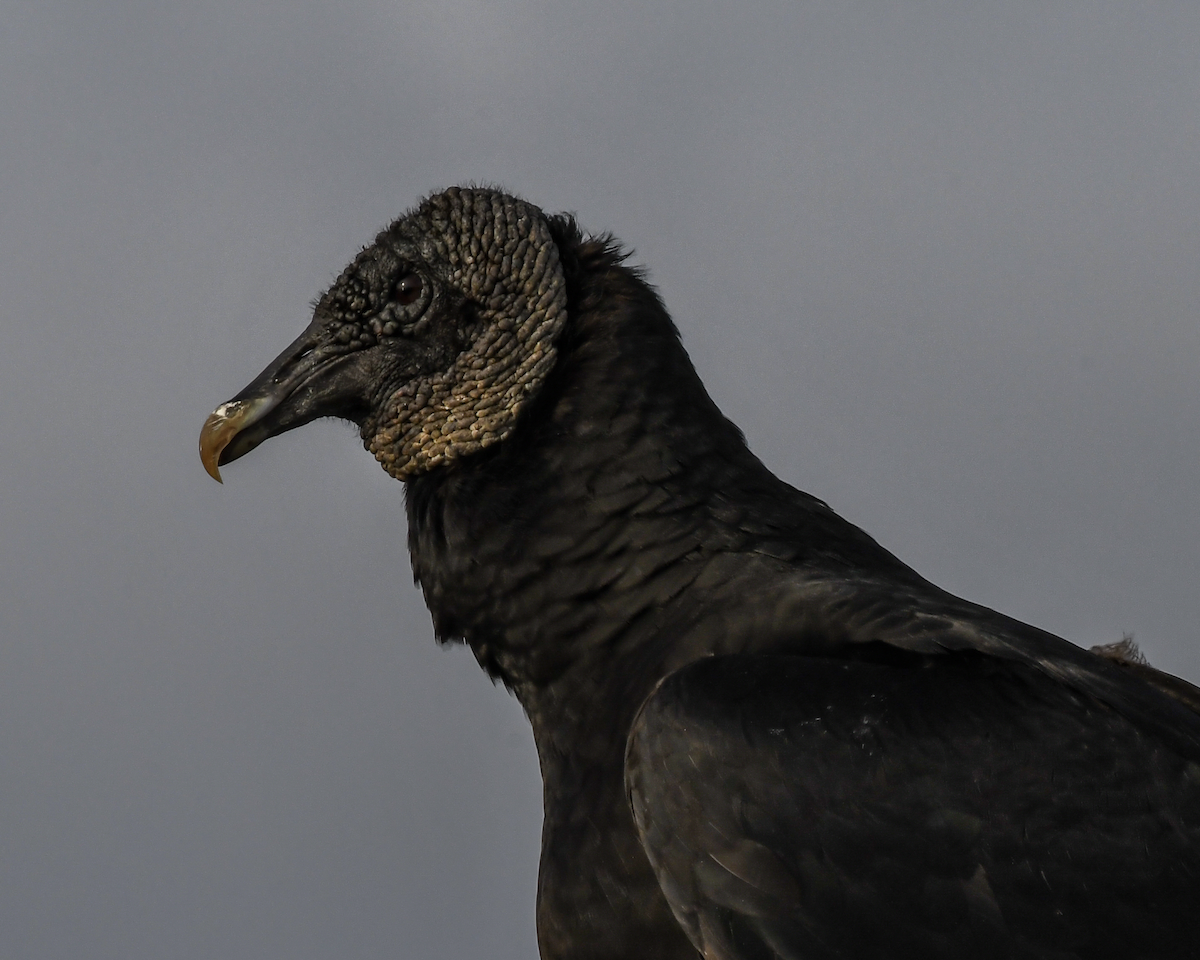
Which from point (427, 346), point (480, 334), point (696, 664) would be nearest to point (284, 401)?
point (427, 346)

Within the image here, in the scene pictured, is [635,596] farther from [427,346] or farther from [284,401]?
[284,401]

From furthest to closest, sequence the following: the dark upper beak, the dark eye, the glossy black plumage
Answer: the dark eye, the dark upper beak, the glossy black plumage

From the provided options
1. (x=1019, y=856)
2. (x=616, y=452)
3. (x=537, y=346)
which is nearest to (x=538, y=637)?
(x=616, y=452)

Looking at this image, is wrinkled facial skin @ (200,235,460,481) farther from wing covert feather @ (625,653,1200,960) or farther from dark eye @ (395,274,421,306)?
wing covert feather @ (625,653,1200,960)

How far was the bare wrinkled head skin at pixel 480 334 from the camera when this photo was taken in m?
2.99

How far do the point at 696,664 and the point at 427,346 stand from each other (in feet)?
3.38

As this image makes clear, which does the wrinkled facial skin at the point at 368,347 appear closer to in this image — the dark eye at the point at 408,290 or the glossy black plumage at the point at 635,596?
the dark eye at the point at 408,290

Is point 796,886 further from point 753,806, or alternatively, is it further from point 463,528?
point 463,528

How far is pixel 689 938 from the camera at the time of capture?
2336mm

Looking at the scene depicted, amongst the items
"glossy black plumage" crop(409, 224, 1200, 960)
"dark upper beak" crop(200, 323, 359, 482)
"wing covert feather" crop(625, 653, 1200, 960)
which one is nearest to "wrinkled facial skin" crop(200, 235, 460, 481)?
"dark upper beak" crop(200, 323, 359, 482)

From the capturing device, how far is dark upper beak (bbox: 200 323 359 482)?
2.96 metres

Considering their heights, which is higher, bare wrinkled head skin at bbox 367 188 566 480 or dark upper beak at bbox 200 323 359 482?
bare wrinkled head skin at bbox 367 188 566 480

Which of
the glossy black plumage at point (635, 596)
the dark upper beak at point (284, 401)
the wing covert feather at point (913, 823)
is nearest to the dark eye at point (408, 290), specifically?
the dark upper beak at point (284, 401)

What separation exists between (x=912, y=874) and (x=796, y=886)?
184 millimetres
